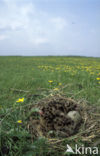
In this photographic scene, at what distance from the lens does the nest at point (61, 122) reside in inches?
82.4

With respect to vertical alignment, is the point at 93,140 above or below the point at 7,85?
below

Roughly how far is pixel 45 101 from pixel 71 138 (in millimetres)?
797

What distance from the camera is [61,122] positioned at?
2221 mm

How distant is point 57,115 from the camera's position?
2320 mm

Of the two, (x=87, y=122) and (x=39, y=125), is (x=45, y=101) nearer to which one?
(x=39, y=125)

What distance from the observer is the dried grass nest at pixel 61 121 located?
209 centimetres

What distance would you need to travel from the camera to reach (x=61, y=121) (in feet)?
7.28

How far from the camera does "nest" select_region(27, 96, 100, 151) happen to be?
6.86ft

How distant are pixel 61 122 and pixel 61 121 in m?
0.01

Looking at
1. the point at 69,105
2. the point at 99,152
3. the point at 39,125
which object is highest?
the point at 69,105

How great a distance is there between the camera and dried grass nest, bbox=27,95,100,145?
6.87ft

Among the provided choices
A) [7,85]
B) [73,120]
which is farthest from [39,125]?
[7,85]

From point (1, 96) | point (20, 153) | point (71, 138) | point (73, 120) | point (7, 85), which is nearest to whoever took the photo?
point (20, 153)

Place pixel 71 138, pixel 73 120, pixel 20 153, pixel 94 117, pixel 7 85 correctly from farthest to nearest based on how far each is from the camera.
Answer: pixel 7 85, pixel 94 117, pixel 73 120, pixel 71 138, pixel 20 153
